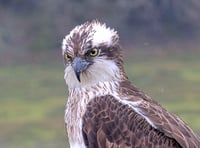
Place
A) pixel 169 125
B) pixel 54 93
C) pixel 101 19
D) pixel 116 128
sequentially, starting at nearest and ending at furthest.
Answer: pixel 169 125, pixel 116 128, pixel 54 93, pixel 101 19

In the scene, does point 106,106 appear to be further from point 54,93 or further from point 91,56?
point 54,93

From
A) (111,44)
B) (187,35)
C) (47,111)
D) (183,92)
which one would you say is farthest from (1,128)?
(111,44)

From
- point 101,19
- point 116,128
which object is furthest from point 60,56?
point 116,128

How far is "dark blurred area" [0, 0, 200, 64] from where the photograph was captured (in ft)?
110

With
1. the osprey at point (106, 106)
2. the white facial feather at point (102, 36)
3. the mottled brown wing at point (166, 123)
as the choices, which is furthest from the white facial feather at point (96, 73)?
the mottled brown wing at point (166, 123)

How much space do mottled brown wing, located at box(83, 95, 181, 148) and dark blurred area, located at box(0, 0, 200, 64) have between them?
76.2ft

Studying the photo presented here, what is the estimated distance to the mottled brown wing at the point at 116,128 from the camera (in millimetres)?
9117

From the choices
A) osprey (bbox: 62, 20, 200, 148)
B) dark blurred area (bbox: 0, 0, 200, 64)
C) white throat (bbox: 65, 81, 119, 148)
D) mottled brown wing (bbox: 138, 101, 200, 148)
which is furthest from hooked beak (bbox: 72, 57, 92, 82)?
dark blurred area (bbox: 0, 0, 200, 64)

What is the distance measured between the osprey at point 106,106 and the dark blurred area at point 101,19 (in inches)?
903

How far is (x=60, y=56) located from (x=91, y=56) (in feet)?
70.6

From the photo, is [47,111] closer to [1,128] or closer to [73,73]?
[1,128]

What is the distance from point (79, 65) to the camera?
30.9ft

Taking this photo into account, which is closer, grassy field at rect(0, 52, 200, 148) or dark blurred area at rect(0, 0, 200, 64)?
grassy field at rect(0, 52, 200, 148)

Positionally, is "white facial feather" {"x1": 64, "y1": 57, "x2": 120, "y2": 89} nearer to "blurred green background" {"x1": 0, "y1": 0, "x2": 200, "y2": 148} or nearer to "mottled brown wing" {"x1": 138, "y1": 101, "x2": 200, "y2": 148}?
"mottled brown wing" {"x1": 138, "y1": 101, "x2": 200, "y2": 148}
